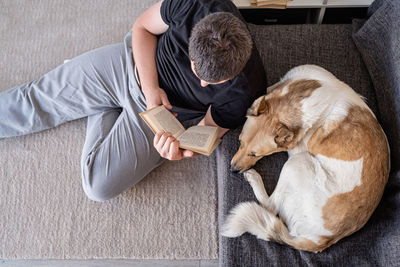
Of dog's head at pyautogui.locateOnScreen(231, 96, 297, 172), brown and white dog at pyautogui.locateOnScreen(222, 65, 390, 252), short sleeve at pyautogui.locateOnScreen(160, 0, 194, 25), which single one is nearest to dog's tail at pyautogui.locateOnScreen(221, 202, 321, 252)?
brown and white dog at pyautogui.locateOnScreen(222, 65, 390, 252)

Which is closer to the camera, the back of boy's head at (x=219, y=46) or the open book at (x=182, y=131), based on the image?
the back of boy's head at (x=219, y=46)

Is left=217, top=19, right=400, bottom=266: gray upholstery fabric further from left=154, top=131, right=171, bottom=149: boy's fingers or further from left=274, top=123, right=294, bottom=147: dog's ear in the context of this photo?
left=154, top=131, right=171, bottom=149: boy's fingers

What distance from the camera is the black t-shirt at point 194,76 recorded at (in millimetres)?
1329

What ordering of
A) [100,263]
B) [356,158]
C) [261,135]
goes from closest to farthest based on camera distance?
[356,158] < [261,135] < [100,263]

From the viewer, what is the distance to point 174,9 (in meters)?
1.37

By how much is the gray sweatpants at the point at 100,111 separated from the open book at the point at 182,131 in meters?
0.23

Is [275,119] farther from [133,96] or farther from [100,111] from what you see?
[100,111]

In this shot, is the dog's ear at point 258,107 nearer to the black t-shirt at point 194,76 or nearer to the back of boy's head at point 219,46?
the black t-shirt at point 194,76

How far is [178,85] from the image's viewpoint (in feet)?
4.87

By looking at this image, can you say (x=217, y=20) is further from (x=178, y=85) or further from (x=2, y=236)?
(x=2, y=236)

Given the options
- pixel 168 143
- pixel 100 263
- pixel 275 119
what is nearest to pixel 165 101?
pixel 168 143

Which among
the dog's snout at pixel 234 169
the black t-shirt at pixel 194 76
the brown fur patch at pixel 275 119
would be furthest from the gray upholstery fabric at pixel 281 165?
the black t-shirt at pixel 194 76

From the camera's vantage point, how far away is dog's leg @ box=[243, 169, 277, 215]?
150 centimetres

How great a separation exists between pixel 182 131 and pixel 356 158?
772mm
